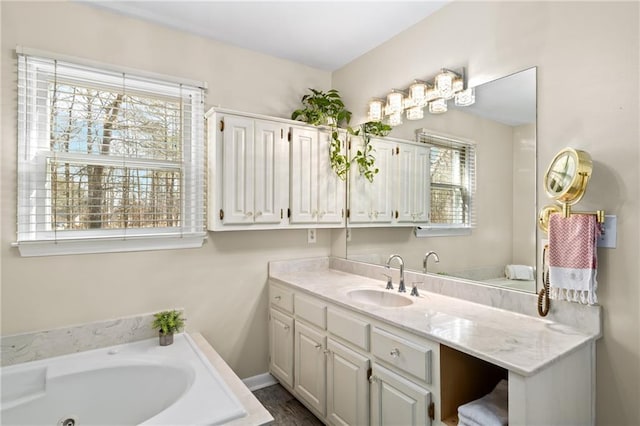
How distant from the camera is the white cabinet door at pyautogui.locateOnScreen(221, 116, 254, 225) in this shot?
7.57ft

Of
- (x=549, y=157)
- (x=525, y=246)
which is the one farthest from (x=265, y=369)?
(x=549, y=157)

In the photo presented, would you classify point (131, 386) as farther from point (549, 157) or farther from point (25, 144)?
point (549, 157)

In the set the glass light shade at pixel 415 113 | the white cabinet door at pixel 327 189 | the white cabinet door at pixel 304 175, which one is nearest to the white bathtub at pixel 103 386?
the white cabinet door at pixel 304 175

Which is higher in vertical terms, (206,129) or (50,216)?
(206,129)

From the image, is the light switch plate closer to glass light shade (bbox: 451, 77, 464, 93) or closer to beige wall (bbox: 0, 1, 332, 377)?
glass light shade (bbox: 451, 77, 464, 93)

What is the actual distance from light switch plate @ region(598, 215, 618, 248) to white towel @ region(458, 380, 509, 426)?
775 millimetres

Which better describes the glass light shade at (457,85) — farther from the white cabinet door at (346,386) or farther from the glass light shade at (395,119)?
the white cabinet door at (346,386)

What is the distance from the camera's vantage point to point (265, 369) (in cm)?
274

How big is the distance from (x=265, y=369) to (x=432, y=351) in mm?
1737

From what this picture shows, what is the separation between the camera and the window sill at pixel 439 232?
80.4 inches

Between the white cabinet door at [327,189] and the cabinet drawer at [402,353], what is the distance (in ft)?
3.89

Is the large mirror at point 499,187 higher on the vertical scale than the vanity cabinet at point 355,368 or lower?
higher

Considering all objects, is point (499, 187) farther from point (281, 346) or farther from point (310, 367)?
point (281, 346)

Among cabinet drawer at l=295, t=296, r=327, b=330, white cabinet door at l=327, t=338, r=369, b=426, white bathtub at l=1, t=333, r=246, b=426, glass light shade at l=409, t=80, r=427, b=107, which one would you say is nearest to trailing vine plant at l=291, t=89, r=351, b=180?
glass light shade at l=409, t=80, r=427, b=107
